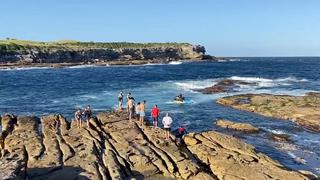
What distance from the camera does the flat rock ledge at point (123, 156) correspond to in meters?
22.9

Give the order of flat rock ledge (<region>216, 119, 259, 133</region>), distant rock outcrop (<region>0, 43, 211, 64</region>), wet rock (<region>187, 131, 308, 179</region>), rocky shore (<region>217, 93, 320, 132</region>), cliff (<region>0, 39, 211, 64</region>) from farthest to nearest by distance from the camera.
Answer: distant rock outcrop (<region>0, 43, 211, 64</region>) < cliff (<region>0, 39, 211, 64</region>) < rocky shore (<region>217, 93, 320, 132</region>) < flat rock ledge (<region>216, 119, 259, 133</region>) < wet rock (<region>187, 131, 308, 179</region>)

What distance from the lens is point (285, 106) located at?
50.8 metres

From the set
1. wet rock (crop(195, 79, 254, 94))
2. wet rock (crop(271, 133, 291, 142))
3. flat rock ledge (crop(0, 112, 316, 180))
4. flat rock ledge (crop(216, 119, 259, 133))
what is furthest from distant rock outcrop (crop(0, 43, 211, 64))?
wet rock (crop(271, 133, 291, 142))

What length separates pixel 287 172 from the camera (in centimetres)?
2398

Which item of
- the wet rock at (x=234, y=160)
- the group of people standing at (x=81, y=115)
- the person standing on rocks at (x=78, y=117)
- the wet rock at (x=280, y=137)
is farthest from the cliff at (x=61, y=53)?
the wet rock at (x=234, y=160)

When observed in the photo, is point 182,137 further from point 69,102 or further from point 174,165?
point 69,102

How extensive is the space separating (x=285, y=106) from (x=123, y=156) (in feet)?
98.1

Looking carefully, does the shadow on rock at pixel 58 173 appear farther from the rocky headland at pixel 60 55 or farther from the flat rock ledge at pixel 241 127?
the rocky headland at pixel 60 55

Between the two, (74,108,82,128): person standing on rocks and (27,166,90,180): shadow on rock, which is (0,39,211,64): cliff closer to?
(74,108,82,128): person standing on rocks

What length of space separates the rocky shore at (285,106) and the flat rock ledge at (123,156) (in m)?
16.5

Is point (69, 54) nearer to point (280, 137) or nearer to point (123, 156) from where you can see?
point (280, 137)

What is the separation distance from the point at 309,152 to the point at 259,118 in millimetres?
13982

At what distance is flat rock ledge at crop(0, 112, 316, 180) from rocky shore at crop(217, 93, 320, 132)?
16471 mm

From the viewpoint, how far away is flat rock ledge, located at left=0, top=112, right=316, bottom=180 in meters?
22.9
